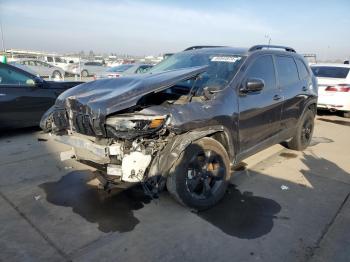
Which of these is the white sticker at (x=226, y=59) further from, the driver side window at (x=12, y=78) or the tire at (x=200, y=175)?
the driver side window at (x=12, y=78)

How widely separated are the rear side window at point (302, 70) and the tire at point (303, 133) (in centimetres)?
66

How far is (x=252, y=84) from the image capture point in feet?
13.0

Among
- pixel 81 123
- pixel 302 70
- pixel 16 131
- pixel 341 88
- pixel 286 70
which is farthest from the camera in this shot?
pixel 341 88

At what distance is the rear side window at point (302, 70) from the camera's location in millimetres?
5605

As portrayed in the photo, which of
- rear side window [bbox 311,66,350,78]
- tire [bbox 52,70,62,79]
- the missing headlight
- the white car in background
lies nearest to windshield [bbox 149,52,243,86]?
the missing headlight

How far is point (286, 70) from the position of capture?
17.0 ft

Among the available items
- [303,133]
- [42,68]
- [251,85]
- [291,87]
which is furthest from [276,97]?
[42,68]

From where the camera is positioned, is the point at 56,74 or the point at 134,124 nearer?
the point at 134,124

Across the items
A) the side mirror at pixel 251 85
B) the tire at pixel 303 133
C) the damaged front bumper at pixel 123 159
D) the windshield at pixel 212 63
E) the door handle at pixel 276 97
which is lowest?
the tire at pixel 303 133

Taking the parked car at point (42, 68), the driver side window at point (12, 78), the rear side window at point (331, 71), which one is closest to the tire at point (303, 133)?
the rear side window at point (331, 71)

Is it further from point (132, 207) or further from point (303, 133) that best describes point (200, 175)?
point (303, 133)

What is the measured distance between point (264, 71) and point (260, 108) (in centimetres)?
59

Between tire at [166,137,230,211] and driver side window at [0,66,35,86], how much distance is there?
4850mm

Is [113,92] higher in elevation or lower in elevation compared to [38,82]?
higher
